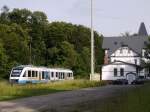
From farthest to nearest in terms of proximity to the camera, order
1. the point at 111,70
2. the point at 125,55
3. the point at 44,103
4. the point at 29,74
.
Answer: the point at 125,55 < the point at 111,70 < the point at 29,74 < the point at 44,103

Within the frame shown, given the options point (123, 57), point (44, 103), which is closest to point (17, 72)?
point (44, 103)

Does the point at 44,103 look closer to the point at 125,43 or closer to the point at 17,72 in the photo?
the point at 17,72

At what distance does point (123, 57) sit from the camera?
11344 centimetres

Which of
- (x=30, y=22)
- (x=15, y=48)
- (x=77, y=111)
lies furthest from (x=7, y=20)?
(x=77, y=111)

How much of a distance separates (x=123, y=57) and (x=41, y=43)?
69.4 feet

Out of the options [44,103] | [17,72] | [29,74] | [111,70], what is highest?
[111,70]

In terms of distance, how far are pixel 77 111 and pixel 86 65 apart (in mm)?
87051

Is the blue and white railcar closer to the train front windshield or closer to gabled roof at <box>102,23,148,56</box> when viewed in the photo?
the train front windshield

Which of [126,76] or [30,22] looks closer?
[126,76]

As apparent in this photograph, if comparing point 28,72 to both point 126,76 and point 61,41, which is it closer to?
point 126,76

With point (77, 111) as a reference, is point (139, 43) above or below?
above

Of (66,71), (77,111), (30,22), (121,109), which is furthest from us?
(30,22)

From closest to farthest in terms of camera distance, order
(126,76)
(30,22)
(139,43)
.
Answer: (126,76)
(139,43)
(30,22)

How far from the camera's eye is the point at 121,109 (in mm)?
16062
